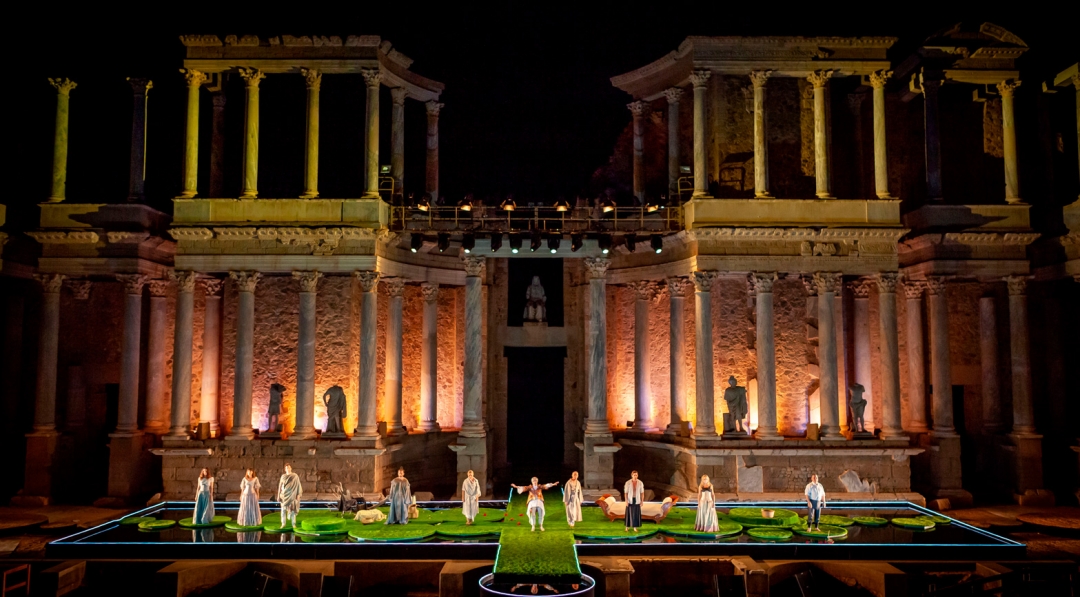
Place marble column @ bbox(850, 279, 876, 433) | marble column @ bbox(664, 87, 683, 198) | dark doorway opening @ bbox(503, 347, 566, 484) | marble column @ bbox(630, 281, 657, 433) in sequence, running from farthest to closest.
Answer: dark doorway opening @ bbox(503, 347, 566, 484)
marble column @ bbox(664, 87, 683, 198)
marble column @ bbox(630, 281, 657, 433)
marble column @ bbox(850, 279, 876, 433)

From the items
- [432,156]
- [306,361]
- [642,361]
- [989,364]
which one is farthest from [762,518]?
[432,156]

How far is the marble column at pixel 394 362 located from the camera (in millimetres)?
26000

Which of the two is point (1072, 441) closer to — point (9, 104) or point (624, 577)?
point (624, 577)

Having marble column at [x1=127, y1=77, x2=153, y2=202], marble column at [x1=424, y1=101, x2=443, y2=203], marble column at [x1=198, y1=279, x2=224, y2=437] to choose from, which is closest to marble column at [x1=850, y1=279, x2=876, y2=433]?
marble column at [x1=424, y1=101, x2=443, y2=203]

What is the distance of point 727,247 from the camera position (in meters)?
24.8

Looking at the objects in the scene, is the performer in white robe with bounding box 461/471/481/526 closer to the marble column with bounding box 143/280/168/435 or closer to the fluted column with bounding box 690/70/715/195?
the fluted column with bounding box 690/70/715/195

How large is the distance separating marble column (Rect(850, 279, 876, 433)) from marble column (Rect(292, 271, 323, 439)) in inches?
660

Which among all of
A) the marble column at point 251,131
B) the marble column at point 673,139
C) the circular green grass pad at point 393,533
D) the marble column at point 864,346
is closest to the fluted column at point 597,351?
the marble column at point 673,139

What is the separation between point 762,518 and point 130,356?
1855 centimetres

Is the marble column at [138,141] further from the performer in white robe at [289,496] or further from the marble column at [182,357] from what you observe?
the performer in white robe at [289,496]

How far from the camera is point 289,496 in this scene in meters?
19.6

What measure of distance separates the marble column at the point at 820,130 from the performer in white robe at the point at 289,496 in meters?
16.7

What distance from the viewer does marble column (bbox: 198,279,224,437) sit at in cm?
2602

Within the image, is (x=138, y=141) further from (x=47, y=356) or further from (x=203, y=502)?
(x=203, y=502)
